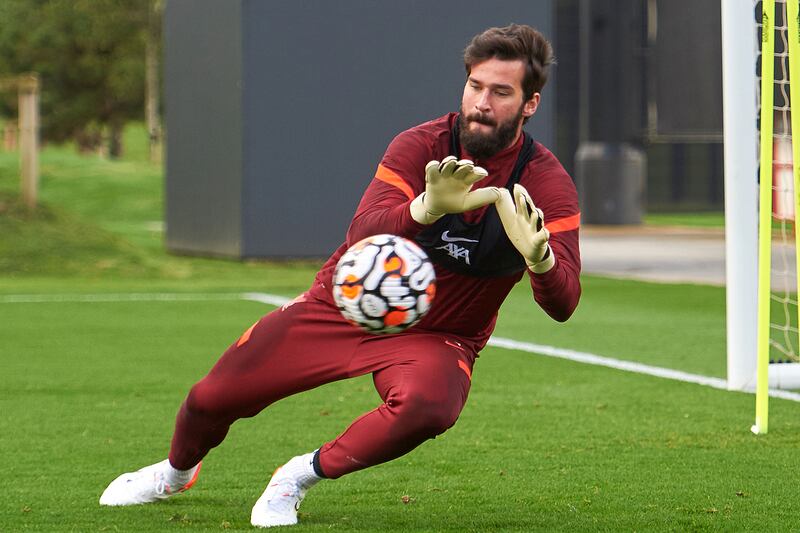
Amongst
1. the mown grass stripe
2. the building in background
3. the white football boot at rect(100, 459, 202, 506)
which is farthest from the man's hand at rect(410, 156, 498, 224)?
the building in background

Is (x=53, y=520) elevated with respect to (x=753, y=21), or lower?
lower

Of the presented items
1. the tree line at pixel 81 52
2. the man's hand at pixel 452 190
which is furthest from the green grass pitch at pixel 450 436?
the tree line at pixel 81 52

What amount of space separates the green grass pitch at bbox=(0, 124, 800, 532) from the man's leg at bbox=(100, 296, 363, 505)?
0.43m

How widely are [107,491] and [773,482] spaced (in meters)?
2.84

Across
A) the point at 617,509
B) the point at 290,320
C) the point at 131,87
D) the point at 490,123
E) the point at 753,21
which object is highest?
the point at 131,87

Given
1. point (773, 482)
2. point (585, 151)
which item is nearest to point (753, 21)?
point (773, 482)

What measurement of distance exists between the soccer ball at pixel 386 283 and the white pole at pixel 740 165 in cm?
389

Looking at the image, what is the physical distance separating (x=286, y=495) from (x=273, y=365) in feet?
1.57

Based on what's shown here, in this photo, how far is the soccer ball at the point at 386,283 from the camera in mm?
4688

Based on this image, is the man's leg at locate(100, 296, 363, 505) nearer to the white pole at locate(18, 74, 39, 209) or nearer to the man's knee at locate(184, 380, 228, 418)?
the man's knee at locate(184, 380, 228, 418)

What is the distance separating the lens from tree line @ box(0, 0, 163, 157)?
5428 centimetres

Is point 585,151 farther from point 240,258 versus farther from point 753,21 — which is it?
point 753,21

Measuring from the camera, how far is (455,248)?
5.00 meters

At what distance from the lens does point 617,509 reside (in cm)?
556
